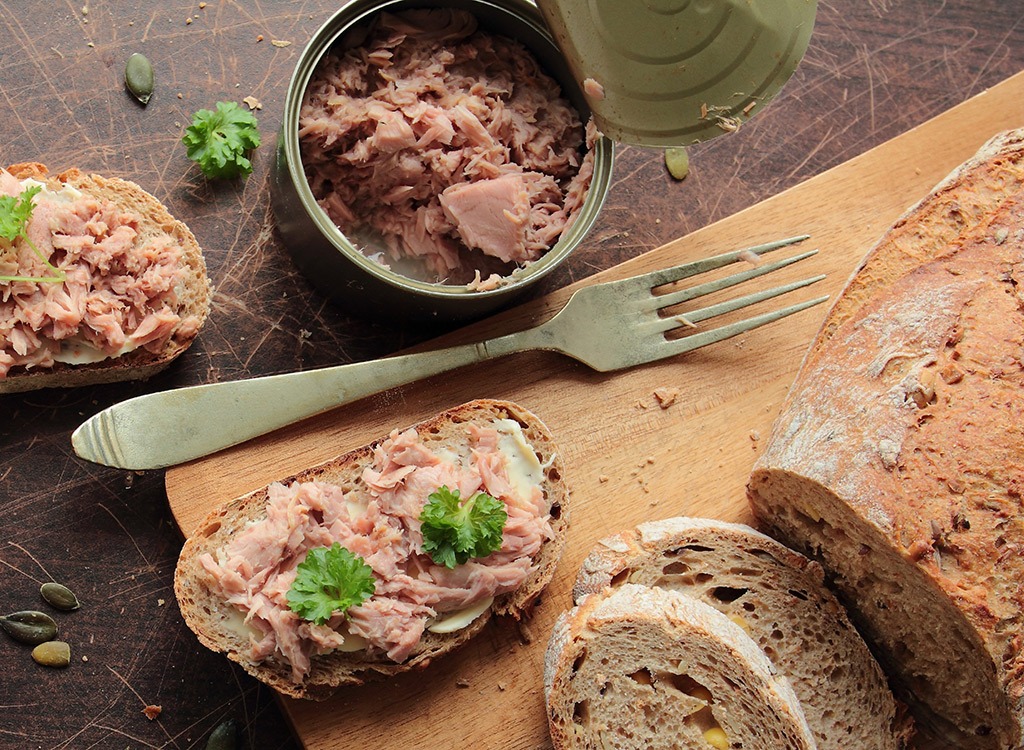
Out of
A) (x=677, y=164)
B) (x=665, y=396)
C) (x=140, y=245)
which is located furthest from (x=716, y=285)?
(x=140, y=245)

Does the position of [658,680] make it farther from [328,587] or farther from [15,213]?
[15,213]

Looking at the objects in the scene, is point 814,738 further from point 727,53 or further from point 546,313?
point 727,53

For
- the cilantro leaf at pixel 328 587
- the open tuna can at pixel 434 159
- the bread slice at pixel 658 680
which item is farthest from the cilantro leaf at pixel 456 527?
the open tuna can at pixel 434 159

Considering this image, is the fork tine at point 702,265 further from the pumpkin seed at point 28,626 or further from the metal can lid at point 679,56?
the pumpkin seed at point 28,626

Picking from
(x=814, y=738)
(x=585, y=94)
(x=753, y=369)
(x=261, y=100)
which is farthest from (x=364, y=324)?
(x=814, y=738)

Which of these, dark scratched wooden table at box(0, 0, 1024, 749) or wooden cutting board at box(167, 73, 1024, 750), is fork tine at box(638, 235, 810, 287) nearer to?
wooden cutting board at box(167, 73, 1024, 750)

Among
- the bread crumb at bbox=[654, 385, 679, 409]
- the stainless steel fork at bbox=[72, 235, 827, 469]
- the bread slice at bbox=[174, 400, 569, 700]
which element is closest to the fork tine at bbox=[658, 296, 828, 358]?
the stainless steel fork at bbox=[72, 235, 827, 469]
